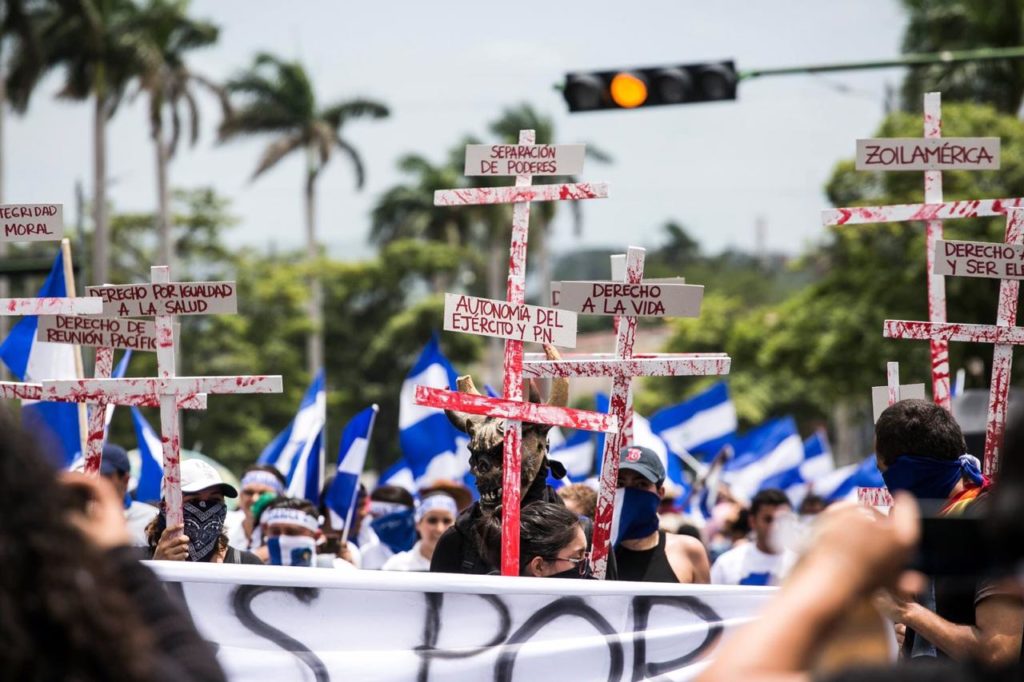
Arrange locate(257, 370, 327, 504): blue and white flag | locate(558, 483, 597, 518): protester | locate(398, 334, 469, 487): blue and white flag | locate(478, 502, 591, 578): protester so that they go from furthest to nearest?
locate(398, 334, 469, 487): blue and white flag
locate(257, 370, 327, 504): blue and white flag
locate(558, 483, 597, 518): protester
locate(478, 502, 591, 578): protester

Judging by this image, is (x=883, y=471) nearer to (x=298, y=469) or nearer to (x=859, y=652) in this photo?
(x=859, y=652)

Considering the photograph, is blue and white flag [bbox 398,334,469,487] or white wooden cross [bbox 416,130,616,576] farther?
blue and white flag [bbox 398,334,469,487]

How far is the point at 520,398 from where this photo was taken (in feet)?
16.0

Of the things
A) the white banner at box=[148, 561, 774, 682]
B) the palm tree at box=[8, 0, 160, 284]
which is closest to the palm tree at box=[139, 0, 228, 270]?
the palm tree at box=[8, 0, 160, 284]

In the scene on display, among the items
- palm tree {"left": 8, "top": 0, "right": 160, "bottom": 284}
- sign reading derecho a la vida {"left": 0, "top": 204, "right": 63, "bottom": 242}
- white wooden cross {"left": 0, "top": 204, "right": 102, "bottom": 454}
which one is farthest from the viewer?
palm tree {"left": 8, "top": 0, "right": 160, "bottom": 284}

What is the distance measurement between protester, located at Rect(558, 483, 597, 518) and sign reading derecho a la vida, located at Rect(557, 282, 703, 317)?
153cm

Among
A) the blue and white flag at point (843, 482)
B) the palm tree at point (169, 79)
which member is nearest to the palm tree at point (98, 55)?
the palm tree at point (169, 79)

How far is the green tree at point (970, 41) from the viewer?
96.1 ft

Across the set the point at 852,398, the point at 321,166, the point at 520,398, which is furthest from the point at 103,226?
the point at 520,398

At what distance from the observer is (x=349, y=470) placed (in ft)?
27.2

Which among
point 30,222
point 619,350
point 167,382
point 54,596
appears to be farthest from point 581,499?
point 54,596

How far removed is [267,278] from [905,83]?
23363mm

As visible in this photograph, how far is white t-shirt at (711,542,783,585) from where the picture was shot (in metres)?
8.58

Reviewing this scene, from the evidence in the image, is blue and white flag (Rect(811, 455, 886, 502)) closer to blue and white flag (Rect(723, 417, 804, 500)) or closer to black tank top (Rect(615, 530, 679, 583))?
blue and white flag (Rect(723, 417, 804, 500))
